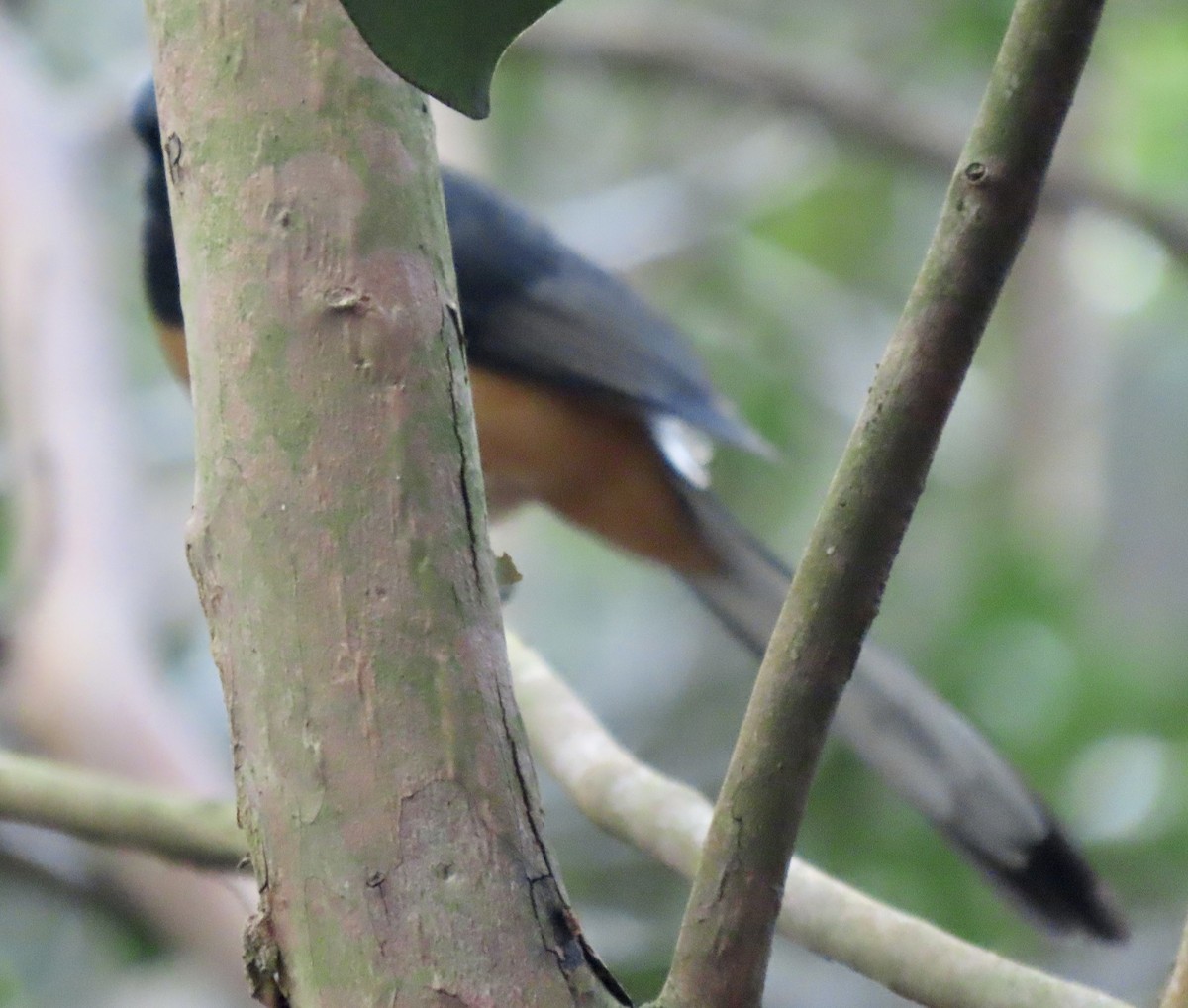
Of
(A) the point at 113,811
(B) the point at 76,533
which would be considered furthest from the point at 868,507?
(B) the point at 76,533

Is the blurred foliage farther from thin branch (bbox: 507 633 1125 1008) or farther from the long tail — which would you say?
thin branch (bbox: 507 633 1125 1008)

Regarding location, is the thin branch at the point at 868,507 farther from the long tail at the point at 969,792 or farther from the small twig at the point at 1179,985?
the long tail at the point at 969,792

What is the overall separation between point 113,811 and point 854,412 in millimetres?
3056

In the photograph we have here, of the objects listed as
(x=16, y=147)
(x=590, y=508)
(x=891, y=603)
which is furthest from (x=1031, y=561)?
(x=16, y=147)

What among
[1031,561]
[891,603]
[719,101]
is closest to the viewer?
[1031,561]

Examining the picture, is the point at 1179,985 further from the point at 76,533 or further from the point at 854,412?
the point at 854,412

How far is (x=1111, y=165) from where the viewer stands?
4777mm

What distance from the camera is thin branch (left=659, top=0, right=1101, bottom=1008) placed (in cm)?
51

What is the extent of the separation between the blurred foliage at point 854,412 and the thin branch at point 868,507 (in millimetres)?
1629

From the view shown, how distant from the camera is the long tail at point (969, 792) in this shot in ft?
4.23

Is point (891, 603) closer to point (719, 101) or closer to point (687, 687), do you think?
point (687, 687)

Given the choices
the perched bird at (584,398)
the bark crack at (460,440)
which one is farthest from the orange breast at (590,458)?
the bark crack at (460,440)

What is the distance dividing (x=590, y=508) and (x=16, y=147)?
5.07 feet

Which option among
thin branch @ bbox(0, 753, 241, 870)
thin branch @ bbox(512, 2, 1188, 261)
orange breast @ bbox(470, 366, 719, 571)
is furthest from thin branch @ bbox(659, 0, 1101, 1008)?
thin branch @ bbox(512, 2, 1188, 261)
